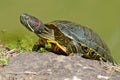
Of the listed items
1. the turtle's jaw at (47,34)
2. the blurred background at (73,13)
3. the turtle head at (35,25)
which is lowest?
the blurred background at (73,13)

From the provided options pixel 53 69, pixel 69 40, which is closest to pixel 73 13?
pixel 69 40

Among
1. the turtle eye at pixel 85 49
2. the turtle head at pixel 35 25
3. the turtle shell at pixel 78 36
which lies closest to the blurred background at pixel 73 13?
the turtle head at pixel 35 25

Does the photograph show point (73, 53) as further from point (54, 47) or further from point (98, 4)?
point (98, 4)

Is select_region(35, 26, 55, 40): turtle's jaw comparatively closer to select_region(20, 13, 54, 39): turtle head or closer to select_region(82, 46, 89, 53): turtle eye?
select_region(20, 13, 54, 39): turtle head

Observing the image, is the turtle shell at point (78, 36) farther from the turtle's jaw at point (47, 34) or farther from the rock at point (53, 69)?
the rock at point (53, 69)

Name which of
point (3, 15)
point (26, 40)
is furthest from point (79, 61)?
point (3, 15)

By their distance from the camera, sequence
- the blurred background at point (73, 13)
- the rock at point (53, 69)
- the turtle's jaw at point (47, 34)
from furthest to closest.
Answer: the blurred background at point (73, 13)
the turtle's jaw at point (47, 34)
the rock at point (53, 69)

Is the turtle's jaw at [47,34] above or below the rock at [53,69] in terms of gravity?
above
